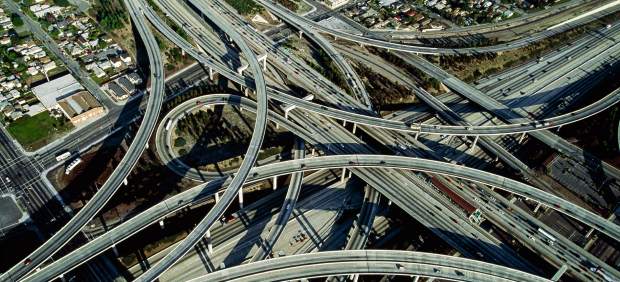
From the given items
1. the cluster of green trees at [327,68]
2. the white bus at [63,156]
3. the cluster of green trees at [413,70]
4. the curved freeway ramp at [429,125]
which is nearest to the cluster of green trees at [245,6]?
the cluster of green trees at [327,68]

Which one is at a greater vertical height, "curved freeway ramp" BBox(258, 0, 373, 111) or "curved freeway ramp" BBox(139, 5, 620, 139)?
"curved freeway ramp" BBox(258, 0, 373, 111)

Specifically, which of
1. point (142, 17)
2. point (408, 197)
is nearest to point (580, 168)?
point (408, 197)

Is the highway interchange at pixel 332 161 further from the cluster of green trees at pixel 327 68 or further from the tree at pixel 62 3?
the tree at pixel 62 3

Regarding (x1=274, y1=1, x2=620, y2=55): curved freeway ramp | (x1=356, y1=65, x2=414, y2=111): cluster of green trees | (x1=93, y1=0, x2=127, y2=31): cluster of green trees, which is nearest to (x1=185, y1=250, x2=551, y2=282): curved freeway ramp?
(x1=356, y1=65, x2=414, y2=111): cluster of green trees

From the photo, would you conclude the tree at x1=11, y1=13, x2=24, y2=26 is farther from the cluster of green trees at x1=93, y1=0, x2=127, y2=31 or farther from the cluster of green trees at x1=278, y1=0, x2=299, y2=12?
the cluster of green trees at x1=278, y1=0, x2=299, y2=12

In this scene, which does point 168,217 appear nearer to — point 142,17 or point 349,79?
point 349,79

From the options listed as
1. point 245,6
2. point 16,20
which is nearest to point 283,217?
point 245,6
